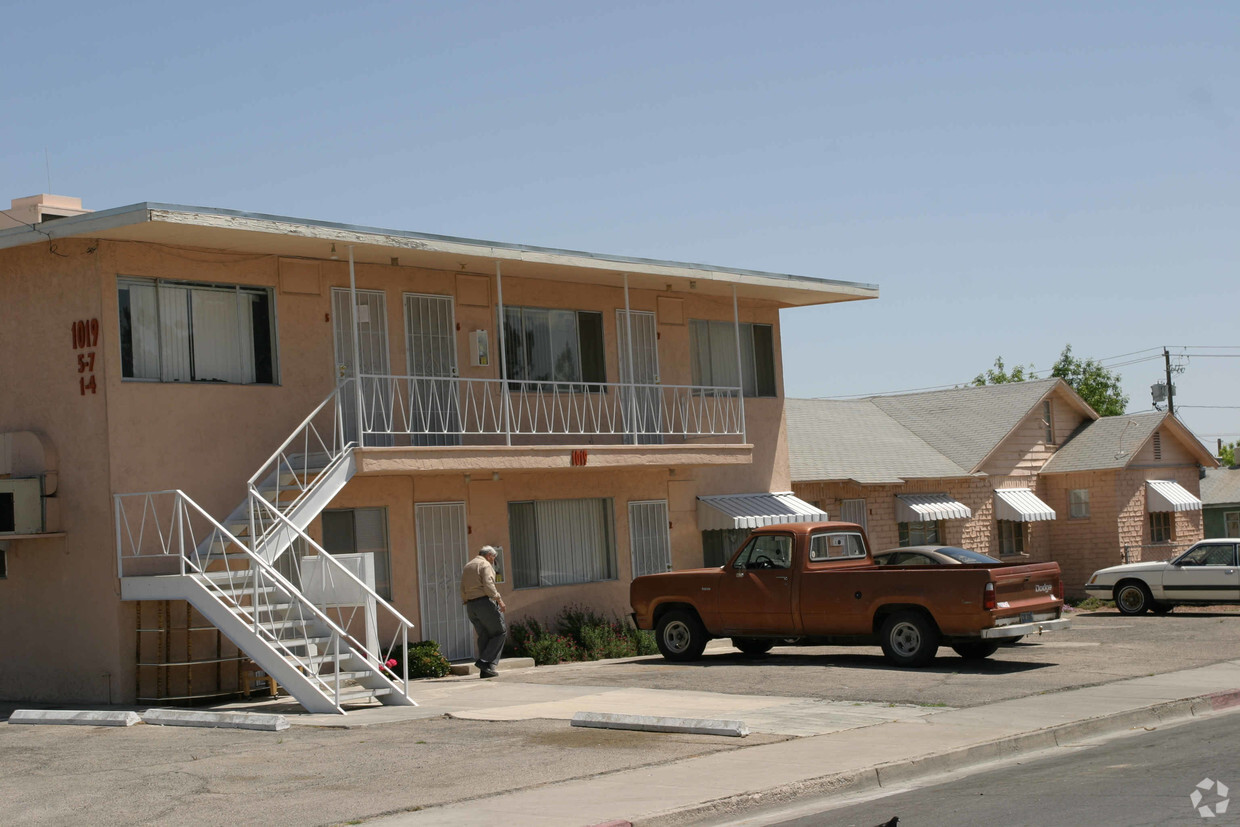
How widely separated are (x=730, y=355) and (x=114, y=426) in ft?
38.0

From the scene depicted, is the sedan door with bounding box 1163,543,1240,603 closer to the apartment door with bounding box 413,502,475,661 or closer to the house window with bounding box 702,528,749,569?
the house window with bounding box 702,528,749,569

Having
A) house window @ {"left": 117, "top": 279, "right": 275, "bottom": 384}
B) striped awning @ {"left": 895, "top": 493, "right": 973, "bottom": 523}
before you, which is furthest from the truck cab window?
striped awning @ {"left": 895, "top": 493, "right": 973, "bottom": 523}

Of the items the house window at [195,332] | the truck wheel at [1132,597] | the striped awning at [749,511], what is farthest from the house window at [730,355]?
the house window at [195,332]

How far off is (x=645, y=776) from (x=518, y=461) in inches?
367

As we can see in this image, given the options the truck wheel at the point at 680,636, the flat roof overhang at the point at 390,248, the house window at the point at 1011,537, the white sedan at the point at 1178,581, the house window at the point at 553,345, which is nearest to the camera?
the flat roof overhang at the point at 390,248

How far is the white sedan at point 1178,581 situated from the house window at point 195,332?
16.9 m

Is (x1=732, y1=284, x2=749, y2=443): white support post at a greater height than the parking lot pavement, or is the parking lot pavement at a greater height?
(x1=732, y1=284, x2=749, y2=443): white support post

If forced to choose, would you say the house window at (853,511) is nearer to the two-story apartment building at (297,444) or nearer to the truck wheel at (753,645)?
the two-story apartment building at (297,444)

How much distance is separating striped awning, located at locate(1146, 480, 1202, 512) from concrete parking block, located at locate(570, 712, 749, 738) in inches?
963

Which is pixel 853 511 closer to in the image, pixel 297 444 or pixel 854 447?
pixel 854 447

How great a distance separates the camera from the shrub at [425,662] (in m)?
18.2

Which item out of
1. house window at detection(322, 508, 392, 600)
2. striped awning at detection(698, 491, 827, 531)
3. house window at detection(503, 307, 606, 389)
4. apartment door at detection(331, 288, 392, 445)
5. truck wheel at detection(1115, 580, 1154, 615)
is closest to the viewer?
house window at detection(322, 508, 392, 600)

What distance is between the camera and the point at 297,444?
18203mm

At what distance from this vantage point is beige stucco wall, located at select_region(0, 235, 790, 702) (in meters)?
16.5
